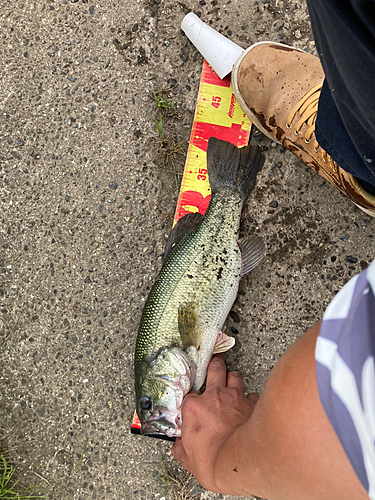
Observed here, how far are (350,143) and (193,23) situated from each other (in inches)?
65.9

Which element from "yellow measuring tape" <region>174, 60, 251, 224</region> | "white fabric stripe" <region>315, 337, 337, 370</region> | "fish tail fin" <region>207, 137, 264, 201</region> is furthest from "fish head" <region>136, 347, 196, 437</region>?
"white fabric stripe" <region>315, 337, 337, 370</region>

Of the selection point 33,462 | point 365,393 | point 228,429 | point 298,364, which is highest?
point 365,393

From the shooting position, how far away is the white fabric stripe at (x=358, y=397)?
1.10 meters

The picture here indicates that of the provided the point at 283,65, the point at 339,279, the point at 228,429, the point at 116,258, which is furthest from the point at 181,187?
the point at 228,429

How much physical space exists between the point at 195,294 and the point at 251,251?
53 centimetres

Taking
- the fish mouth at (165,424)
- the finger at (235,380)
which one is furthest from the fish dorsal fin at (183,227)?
the fish mouth at (165,424)

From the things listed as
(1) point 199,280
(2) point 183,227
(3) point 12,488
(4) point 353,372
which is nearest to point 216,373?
(1) point 199,280

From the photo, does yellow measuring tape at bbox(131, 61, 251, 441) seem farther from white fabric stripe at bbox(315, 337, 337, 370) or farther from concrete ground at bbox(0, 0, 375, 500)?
white fabric stripe at bbox(315, 337, 337, 370)

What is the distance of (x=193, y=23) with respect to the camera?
112 inches

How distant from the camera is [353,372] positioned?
114 centimetres

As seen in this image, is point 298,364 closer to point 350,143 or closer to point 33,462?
point 350,143

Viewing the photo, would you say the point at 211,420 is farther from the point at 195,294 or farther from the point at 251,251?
the point at 251,251

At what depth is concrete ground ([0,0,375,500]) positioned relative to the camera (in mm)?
2812

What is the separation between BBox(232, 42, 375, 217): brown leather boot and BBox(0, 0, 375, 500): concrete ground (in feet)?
0.59
